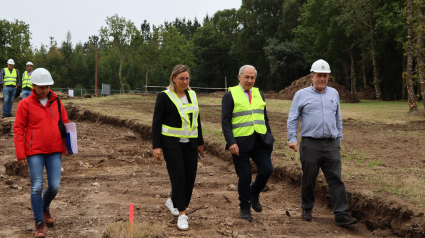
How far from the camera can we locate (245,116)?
5.97 meters

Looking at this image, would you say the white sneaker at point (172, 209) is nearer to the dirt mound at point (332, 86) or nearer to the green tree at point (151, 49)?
the dirt mound at point (332, 86)

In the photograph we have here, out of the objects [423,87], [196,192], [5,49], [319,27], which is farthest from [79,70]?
[196,192]

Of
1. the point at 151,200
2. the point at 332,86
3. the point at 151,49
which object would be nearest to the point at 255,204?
the point at 151,200

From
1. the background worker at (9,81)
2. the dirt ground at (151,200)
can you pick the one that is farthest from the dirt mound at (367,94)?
the background worker at (9,81)

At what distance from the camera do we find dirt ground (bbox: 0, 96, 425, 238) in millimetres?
5660

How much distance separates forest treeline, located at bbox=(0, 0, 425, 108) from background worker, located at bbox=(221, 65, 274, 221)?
1845 cm

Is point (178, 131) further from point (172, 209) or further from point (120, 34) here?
point (120, 34)

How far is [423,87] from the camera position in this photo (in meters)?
22.3

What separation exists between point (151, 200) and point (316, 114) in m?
3.06

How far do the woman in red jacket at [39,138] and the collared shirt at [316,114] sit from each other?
3112 mm

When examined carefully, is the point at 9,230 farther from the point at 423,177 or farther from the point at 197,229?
the point at 423,177

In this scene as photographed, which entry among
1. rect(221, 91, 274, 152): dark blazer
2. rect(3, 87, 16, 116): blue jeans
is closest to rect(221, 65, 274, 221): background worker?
rect(221, 91, 274, 152): dark blazer

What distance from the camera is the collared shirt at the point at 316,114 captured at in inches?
231

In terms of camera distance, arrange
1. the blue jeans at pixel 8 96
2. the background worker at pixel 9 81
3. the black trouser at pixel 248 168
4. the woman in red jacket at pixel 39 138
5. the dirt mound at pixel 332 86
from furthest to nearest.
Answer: the dirt mound at pixel 332 86 < the blue jeans at pixel 8 96 < the background worker at pixel 9 81 < the black trouser at pixel 248 168 < the woman in red jacket at pixel 39 138
